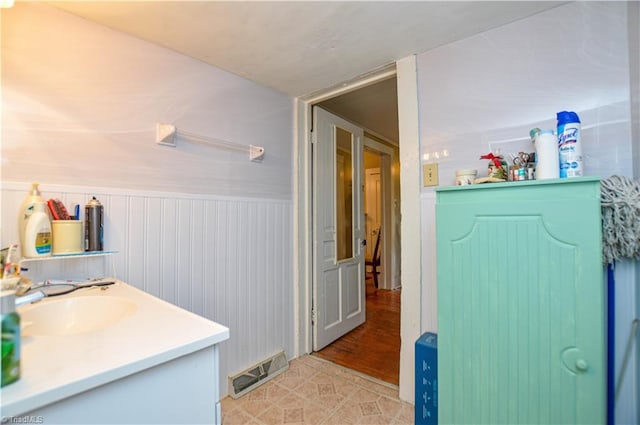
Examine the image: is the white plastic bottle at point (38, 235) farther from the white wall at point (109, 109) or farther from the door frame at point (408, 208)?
the door frame at point (408, 208)

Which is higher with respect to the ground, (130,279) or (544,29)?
(544,29)

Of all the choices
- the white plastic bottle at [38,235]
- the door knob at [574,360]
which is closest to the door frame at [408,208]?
the door knob at [574,360]

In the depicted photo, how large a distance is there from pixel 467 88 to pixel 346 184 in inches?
56.0

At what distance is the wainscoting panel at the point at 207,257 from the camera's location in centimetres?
135

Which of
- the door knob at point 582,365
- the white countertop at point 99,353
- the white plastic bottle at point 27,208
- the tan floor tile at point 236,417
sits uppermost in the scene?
the white plastic bottle at point 27,208

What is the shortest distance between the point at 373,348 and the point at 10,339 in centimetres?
243

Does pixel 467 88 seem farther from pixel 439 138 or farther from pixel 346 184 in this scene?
pixel 346 184

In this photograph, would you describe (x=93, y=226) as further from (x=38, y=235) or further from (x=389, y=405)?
(x=389, y=405)

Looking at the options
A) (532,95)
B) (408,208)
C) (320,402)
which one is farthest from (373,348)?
(532,95)

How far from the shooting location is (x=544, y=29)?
136 centimetres

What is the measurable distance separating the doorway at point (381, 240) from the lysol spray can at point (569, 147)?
1353 millimetres

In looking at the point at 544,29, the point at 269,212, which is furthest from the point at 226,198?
the point at 544,29

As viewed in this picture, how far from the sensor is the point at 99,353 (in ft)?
2.01

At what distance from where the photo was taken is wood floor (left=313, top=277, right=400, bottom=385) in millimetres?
2145
